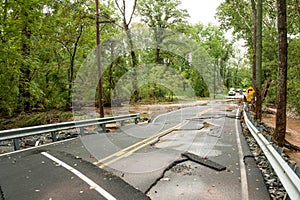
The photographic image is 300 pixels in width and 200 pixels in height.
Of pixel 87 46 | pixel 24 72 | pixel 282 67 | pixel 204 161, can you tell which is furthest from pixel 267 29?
pixel 204 161

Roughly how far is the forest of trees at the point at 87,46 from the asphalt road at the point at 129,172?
29.5ft

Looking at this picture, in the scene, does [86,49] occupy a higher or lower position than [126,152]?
higher

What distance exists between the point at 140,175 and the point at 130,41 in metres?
27.3

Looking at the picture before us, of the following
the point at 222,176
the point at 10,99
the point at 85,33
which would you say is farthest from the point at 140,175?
the point at 85,33

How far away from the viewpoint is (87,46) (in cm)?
2867

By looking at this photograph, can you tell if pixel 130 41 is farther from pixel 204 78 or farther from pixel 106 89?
pixel 204 78

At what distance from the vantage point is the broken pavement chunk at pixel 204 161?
5.73 m

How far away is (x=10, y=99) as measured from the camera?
1511 cm

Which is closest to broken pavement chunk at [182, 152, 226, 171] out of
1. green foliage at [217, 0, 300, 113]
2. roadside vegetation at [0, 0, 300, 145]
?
roadside vegetation at [0, 0, 300, 145]

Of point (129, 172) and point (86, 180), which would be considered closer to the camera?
point (86, 180)

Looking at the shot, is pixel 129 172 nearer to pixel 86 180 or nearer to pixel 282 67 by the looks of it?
pixel 86 180

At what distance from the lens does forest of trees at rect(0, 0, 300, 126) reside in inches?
594

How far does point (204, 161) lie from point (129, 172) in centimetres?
199

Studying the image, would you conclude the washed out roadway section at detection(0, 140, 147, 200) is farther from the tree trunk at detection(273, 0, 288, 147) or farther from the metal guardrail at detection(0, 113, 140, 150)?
the tree trunk at detection(273, 0, 288, 147)
